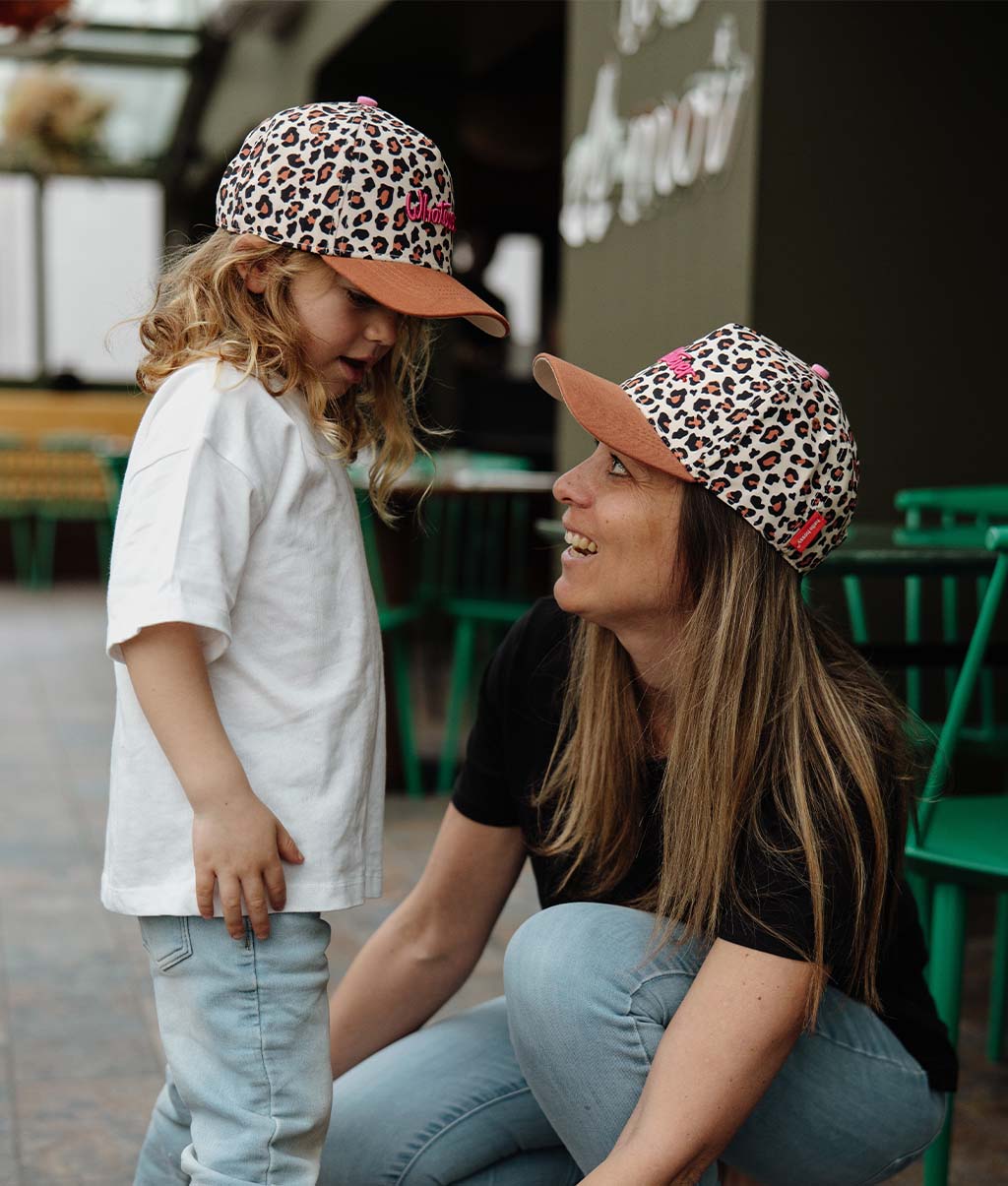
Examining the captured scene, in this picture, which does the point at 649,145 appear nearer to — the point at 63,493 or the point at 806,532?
the point at 806,532

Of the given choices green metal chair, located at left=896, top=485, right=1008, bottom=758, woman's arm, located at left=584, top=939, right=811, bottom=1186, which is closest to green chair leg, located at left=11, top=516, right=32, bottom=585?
green metal chair, located at left=896, top=485, right=1008, bottom=758

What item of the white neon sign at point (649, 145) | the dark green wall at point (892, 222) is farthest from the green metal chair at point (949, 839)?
the white neon sign at point (649, 145)

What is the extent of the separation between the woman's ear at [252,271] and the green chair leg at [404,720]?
265cm

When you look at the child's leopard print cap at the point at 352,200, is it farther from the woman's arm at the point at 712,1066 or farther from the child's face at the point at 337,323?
the woman's arm at the point at 712,1066

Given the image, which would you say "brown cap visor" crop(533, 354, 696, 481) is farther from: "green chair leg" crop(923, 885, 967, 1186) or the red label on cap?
"green chair leg" crop(923, 885, 967, 1186)

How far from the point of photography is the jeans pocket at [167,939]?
136 centimetres

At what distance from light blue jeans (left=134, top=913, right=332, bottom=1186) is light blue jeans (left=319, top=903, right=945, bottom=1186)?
0.62 ft

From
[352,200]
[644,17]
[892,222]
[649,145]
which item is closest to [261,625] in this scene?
[352,200]

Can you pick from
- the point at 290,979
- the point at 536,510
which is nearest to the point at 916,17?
the point at 290,979

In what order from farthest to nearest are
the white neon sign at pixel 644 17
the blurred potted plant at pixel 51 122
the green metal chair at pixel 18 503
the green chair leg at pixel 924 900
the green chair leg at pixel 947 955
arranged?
the blurred potted plant at pixel 51 122, the green metal chair at pixel 18 503, the white neon sign at pixel 644 17, the green chair leg at pixel 924 900, the green chair leg at pixel 947 955

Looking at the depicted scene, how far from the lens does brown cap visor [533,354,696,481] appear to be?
1.31 metres

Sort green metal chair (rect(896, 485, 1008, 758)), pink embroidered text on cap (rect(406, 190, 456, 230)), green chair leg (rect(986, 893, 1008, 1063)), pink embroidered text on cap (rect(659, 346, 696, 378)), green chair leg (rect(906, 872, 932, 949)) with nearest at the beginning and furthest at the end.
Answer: pink embroidered text on cap (rect(659, 346, 696, 378)) → pink embroidered text on cap (rect(406, 190, 456, 230)) → green chair leg (rect(906, 872, 932, 949)) → green chair leg (rect(986, 893, 1008, 1063)) → green metal chair (rect(896, 485, 1008, 758))

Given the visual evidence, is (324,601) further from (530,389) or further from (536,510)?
(530,389)

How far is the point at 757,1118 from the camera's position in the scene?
1404 mm
